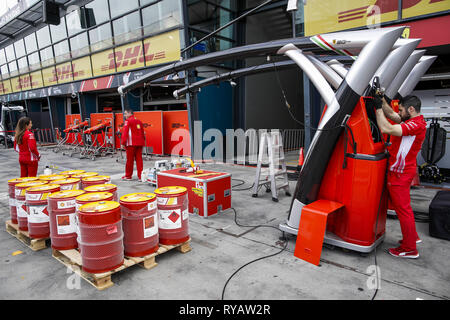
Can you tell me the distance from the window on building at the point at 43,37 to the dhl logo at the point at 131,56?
24.4 feet

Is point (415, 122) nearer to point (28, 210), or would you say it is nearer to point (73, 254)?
point (73, 254)

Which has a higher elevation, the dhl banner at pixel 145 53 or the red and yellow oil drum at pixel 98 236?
the dhl banner at pixel 145 53

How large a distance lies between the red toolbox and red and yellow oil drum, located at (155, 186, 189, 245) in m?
1.19

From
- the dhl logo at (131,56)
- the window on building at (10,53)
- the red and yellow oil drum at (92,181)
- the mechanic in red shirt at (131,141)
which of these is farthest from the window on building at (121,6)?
the window on building at (10,53)

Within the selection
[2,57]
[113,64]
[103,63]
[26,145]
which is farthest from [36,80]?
[26,145]

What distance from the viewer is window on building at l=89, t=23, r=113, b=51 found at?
13.5m

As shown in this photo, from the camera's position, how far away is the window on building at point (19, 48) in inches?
824

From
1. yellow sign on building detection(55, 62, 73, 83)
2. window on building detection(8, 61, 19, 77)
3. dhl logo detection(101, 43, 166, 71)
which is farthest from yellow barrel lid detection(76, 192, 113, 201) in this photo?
window on building detection(8, 61, 19, 77)

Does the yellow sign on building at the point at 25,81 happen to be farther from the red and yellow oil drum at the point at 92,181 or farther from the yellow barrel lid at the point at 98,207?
the yellow barrel lid at the point at 98,207

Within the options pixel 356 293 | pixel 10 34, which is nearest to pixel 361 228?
pixel 356 293

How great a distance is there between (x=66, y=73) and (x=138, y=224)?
17421 millimetres

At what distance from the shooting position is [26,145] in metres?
5.45

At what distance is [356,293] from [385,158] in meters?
1.59

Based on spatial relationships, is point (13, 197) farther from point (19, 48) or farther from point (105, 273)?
point (19, 48)
